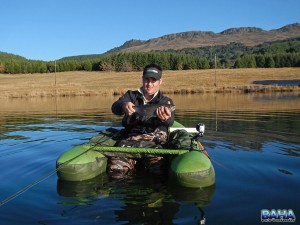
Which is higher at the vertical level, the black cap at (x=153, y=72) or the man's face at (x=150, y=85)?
the black cap at (x=153, y=72)

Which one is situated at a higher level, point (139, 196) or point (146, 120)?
point (146, 120)

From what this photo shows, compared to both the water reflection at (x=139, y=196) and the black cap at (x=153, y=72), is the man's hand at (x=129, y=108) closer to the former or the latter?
the black cap at (x=153, y=72)

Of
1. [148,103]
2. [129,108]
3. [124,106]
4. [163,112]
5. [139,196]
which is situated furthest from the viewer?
[148,103]

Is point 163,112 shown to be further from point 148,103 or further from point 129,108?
point 148,103

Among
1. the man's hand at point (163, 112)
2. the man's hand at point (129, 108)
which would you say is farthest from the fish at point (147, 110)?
the man's hand at point (163, 112)

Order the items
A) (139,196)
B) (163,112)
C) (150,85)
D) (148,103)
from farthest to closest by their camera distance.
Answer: (148,103) < (150,85) < (163,112) < (139,196)

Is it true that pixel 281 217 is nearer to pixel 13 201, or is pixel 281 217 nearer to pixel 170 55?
pixel 13 201

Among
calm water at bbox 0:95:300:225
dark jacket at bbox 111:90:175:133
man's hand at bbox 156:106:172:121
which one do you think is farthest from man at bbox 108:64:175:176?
calm water at bbox 0:95:300:225

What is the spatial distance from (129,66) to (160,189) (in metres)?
94.5

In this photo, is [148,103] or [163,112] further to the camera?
[148,103]

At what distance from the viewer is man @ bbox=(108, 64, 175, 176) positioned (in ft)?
22.6

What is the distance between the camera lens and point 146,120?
7066mm

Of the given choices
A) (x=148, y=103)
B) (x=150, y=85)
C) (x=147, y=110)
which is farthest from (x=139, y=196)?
(x=150, y=85)

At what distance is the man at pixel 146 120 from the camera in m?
6.90
